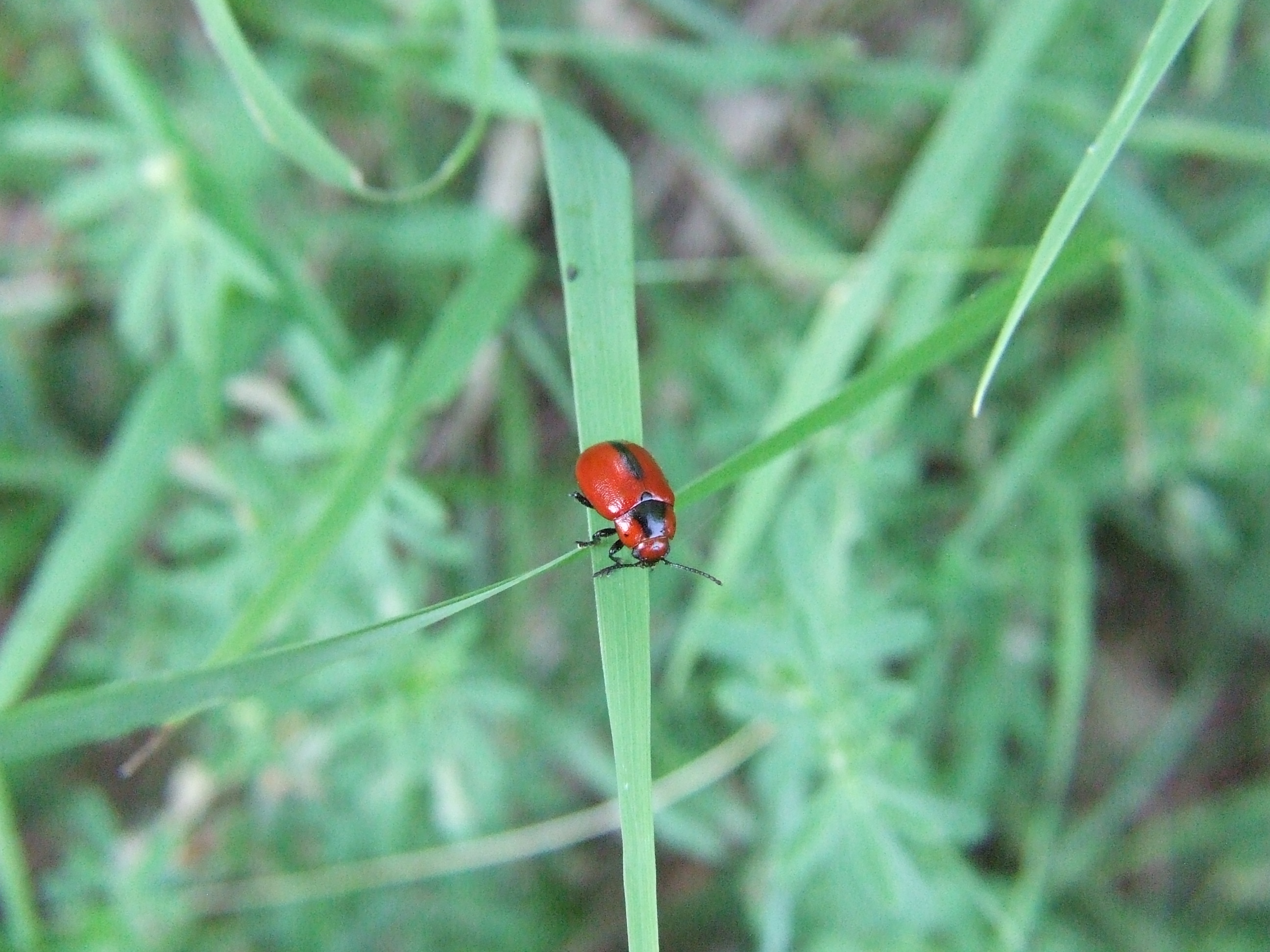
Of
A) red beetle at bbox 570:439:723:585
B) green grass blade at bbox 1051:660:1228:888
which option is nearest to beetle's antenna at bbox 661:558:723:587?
red beetle at bbox 570:439:723:585

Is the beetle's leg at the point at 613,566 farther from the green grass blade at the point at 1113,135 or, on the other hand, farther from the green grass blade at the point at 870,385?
the green grass blade at the point at 1113,135

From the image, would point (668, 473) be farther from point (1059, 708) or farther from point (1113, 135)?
point (1113, 135)

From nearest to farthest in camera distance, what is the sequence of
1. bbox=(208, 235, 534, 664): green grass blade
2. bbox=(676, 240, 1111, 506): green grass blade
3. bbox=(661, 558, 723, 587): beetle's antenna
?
bbox=(676, 240, 1111, 506): green grass blade → bbox=(208, 235, 534, 664): green grass blade → bbox=(661, 558, 723, 587): beetle's antenna

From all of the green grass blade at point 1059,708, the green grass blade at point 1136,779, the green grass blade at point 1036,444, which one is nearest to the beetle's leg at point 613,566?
the green grass blade at point 1036,444

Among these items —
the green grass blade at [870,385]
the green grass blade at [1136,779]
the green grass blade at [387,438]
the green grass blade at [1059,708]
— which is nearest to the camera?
the green grass blade at [870,385]

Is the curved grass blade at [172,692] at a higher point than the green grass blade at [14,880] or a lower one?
lower

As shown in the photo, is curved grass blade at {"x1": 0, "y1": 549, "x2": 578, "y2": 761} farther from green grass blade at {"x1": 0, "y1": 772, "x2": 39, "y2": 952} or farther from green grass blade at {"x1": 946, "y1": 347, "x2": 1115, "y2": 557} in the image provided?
green grass blade at {"x1": 946, "y1": 347, "x2": 1115, "y2": 557}

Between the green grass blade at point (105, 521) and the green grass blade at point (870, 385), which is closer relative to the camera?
the green grass blade at point (870, 385)
